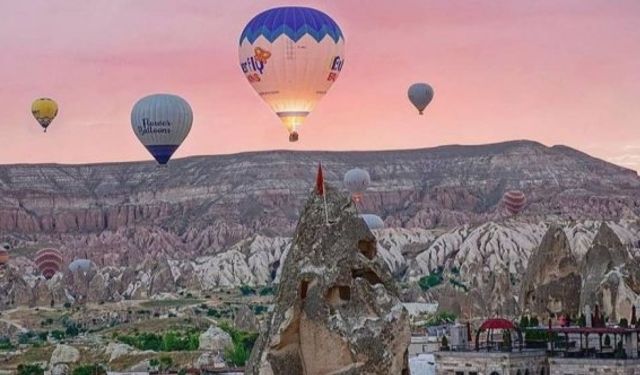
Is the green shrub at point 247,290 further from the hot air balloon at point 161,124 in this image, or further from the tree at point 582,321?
the tree at point 582,321

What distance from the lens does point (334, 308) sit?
83.6 feet

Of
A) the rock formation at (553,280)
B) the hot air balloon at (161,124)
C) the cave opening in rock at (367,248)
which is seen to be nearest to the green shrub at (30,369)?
the hot air balloon at (161,124)

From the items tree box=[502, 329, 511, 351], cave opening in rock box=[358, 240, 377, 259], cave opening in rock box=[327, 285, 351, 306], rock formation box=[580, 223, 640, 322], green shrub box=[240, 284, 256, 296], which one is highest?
green shrub box=[240, 284, 256, 296]

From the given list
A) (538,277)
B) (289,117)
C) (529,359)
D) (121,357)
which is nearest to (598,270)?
(538,277)

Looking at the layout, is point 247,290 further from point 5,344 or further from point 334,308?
point 334,308

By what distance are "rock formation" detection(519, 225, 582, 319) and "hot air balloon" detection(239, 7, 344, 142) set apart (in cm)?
1082

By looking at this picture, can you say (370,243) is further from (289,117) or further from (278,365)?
(289,117)

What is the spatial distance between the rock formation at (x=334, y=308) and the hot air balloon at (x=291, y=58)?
93.3 feet

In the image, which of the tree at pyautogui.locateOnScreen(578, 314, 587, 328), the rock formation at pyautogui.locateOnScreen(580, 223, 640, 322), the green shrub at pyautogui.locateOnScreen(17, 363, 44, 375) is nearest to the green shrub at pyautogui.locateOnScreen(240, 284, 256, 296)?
the green shrub at pyautogui.locateOnScreen(17, 363, 44, 375)

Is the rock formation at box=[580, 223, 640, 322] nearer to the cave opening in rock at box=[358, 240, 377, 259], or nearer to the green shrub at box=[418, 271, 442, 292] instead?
the cave opening in rock at box=[358, 240, 377, 259]

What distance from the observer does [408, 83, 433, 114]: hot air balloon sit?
109938 millimetres

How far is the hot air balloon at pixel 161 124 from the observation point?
80.8 metres

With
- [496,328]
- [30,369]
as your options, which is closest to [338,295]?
[496,328]

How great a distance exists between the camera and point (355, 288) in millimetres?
25453
